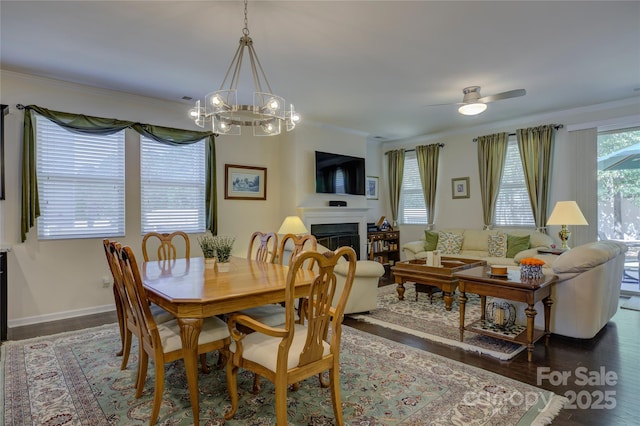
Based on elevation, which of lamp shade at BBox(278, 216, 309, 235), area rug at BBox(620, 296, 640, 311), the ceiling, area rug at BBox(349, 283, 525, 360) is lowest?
area rug at BBox(620, 296, 640, 311)

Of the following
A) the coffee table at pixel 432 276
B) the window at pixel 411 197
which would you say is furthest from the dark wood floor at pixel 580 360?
the window at pixel 411 197

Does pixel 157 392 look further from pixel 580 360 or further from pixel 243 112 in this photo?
pixel 580 360

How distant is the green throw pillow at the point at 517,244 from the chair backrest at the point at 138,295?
5.19 m

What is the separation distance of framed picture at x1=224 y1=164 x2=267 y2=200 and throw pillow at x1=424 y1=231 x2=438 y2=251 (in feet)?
9.90

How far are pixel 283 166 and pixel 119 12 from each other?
3.55 metres

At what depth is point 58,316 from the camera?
400 cm

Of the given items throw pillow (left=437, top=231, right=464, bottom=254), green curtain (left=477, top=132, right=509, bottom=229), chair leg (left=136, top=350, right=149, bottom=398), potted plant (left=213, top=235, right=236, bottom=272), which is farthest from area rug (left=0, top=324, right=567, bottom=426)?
green curtain (left=477, top=132, right=509, bottom=229)

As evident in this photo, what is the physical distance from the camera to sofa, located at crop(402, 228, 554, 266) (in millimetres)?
5344

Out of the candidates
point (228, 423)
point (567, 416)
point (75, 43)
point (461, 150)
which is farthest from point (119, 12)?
point (461, 150)

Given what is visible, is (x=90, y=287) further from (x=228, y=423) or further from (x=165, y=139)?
(x=228, y=423)

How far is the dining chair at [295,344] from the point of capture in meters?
1.71

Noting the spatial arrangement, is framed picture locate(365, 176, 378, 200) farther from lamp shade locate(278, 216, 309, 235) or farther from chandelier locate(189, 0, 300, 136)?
chandelier locate(189, 0, 300, 136)

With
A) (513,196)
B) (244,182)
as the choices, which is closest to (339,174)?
(244,182)

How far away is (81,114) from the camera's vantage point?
13.6ft
